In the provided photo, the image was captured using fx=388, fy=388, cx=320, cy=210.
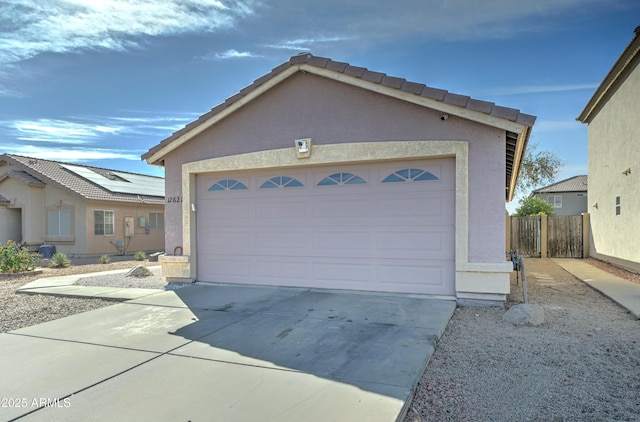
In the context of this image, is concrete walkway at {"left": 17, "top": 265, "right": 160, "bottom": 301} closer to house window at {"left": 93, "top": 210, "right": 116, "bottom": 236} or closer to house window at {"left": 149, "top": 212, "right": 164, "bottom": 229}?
house window at {"left": 93, "top": 210, "right": 116, "bottom": 236}

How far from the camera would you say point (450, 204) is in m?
7.20

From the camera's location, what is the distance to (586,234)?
17234 mm

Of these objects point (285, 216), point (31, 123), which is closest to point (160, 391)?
point (285, 216)

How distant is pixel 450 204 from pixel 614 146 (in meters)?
10.6

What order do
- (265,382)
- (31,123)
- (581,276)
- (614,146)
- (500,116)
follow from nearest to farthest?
(265,382) < (500,116) < (581,276) < (614,146) < (31,123)

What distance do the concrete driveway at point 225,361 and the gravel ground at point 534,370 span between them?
27 cm

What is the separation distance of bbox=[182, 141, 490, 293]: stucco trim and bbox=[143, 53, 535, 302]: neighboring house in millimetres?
24

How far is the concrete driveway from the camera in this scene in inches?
127

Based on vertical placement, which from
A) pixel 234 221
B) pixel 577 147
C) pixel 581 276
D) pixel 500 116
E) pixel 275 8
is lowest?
pixel 581 276

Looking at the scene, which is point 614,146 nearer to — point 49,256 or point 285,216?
point 285,216

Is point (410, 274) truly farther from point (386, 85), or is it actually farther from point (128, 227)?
point (128, 227)

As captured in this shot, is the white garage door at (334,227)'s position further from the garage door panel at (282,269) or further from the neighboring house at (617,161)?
the neighboring house at (617,161)

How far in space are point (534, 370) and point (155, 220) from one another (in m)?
19.8

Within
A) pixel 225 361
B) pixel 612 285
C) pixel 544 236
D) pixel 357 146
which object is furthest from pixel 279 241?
pixel 544 236
